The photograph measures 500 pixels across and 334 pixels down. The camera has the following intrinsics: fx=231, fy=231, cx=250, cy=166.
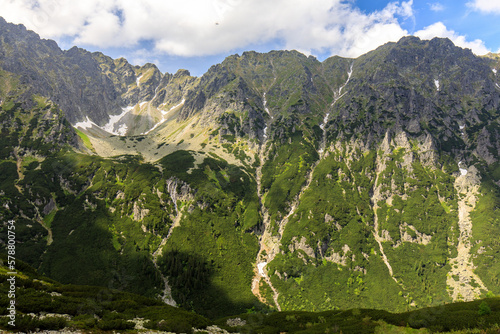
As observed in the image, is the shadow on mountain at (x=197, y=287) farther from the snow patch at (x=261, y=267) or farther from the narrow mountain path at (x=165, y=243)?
the snow patch at (x=261, y=267)

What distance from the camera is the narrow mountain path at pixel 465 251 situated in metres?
129

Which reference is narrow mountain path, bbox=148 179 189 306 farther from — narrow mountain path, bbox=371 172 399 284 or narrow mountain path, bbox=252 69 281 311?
narrow mountain path, bbox=371 172 399 284

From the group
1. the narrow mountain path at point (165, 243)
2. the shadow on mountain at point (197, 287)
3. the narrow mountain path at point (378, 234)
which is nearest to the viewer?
the narrow mountain path at point (165, 243)

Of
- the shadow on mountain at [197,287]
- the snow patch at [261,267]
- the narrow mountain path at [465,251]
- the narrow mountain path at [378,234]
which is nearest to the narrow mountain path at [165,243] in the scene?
the shadow on mountain at [197,287]

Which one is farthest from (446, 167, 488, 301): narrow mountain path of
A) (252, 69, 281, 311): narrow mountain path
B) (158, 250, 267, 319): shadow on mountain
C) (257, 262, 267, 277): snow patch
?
(158, 250, 267, 319): shadow on mountain

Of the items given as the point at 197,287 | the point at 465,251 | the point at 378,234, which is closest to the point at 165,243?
the point at 197,287

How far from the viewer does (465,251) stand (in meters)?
150

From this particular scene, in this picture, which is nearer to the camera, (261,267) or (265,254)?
(261,267)

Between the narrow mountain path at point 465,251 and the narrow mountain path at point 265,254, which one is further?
the narrow mountain path at point 265,254

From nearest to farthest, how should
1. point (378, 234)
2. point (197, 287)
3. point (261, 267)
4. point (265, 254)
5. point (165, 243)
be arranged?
point (197, 287) → point (165, 243) → point (261, 267) → point (265, 254) → point (378, 234)

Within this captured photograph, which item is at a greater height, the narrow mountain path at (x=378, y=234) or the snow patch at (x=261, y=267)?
the narrow mountain path at (x=378, y=234)

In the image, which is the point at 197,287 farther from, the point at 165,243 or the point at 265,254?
the point at 265,254

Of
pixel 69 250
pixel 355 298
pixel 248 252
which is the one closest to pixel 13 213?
pixel 69 250

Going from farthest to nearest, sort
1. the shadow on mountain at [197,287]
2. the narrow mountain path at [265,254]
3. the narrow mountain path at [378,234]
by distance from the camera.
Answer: the narrow mountain path at [378,234] → the narrow mountain path at [265,254] → the shadow on mountain at [197,287]
